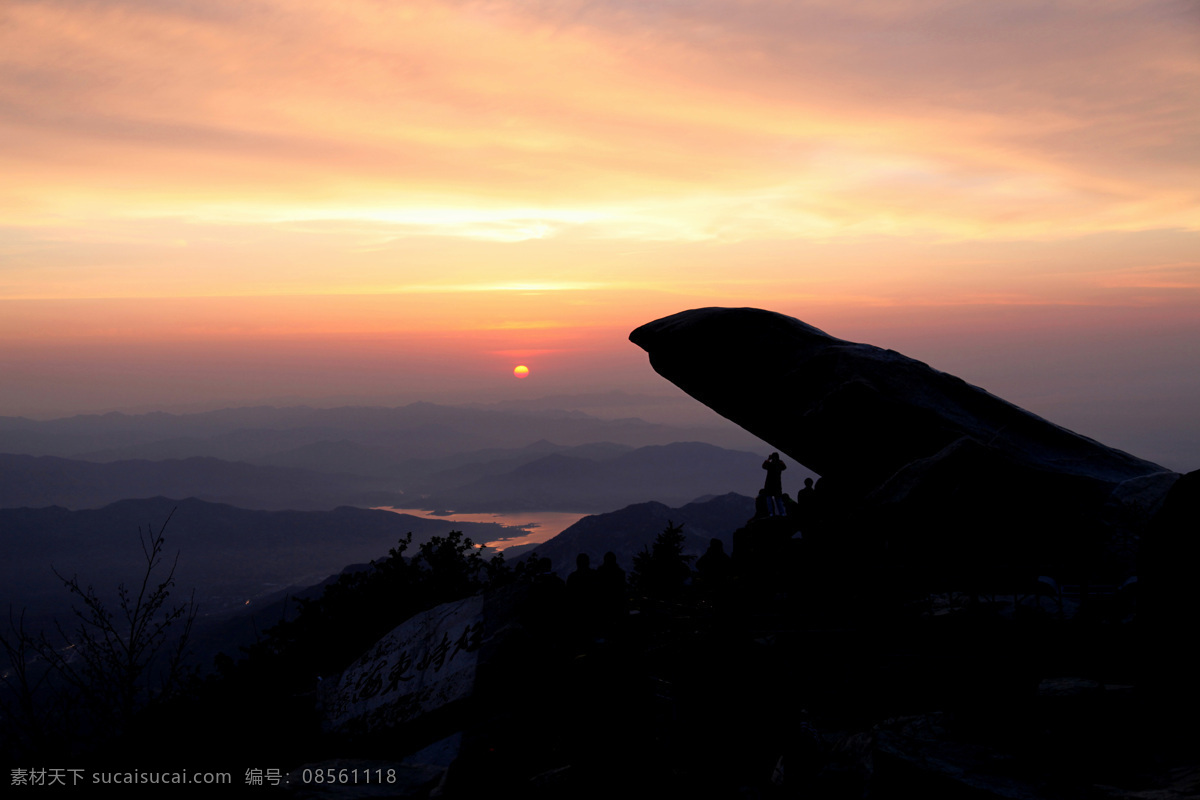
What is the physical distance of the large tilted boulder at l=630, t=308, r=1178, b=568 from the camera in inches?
421

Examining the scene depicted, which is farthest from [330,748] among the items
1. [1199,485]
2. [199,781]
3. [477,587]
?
[1199,485]

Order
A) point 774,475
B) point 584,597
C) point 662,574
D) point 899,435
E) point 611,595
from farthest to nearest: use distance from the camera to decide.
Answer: point 774,475
point 662,574
point 899,435
point 611,595
point 584,597

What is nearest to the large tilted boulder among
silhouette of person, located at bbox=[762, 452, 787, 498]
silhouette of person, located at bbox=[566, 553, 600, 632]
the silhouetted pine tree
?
the silhouetted pine tree

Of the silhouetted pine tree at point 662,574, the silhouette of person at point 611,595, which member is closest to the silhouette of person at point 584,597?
the silhouette of person at point 611,595

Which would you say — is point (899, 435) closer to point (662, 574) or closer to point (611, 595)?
point (611, 595)

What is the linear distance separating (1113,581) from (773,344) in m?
7.91

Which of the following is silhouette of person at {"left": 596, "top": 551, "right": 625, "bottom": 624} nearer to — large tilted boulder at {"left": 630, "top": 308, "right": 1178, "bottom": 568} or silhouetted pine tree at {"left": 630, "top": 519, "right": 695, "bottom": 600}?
silhouetted pine tree at {"left": 630, "top": 519, "right": 695, "bottom": 600}

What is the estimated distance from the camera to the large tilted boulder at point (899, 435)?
1069cm

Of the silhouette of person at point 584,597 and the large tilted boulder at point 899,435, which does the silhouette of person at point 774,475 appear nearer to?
the large tilted boulder at point 899,435

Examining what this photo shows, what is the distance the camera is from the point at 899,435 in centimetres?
1393

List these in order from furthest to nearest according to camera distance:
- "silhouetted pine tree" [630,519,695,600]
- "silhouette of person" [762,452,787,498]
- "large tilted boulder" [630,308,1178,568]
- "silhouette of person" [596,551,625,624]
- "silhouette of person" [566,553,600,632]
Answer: "silhouette of person" [762,452,787,498]
"silhouetted pine tree" [630,519,695,600]
"silhouette of person" [596,551,625,624]
"silhouette of person" [566,553,600,632]
"large tilted boulder" [630,308,1178,568]

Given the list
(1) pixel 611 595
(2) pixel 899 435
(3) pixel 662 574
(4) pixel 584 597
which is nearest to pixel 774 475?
(3) pixel 662 574

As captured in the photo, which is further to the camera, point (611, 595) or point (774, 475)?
point (774, 475)

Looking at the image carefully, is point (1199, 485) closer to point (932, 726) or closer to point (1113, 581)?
point (932, 726)
